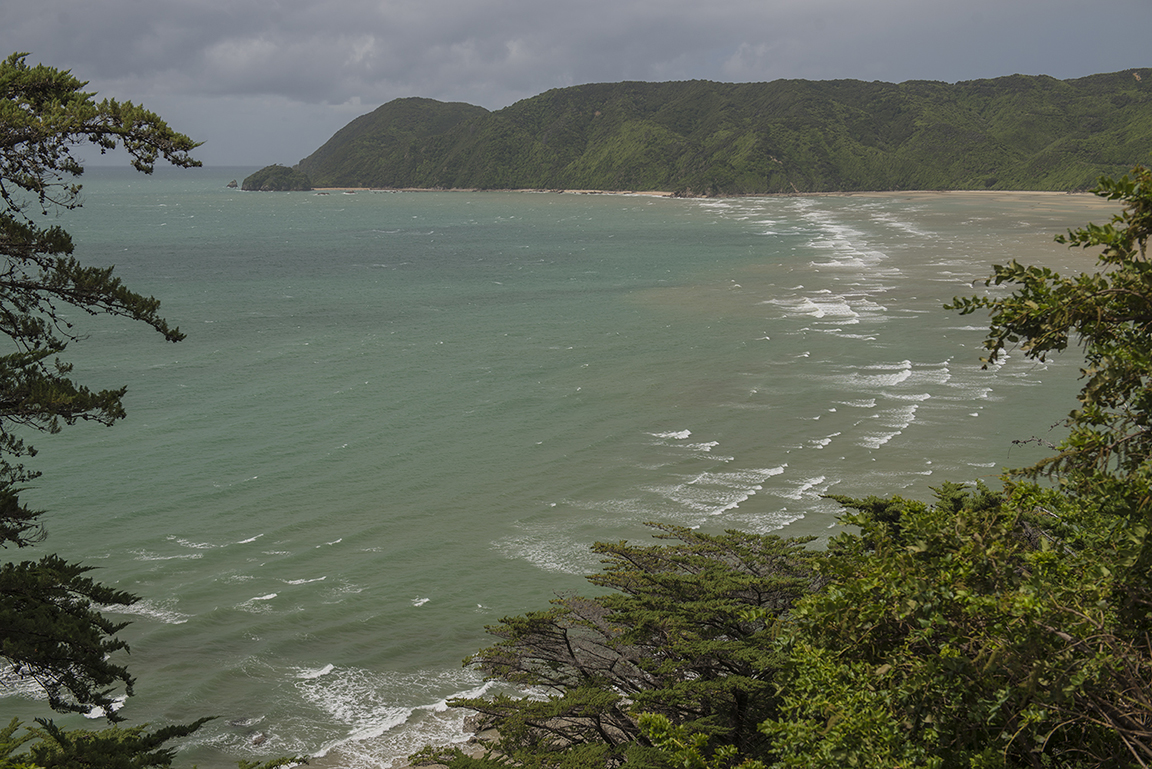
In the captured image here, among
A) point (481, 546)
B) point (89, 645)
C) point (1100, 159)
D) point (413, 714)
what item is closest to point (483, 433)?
point (481, 546)

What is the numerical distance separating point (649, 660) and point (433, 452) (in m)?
19.0

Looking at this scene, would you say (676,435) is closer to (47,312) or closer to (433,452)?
(433,452)

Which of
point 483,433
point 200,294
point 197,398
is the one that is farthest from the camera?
point 200,294

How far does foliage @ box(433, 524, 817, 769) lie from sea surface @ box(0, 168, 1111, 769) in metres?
3.75

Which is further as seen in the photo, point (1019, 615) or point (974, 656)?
point (974, 656)

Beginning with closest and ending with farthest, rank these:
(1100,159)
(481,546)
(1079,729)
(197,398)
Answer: (1079,729), (481,546), (197,398), (1100,159)

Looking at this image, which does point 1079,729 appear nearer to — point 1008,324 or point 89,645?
point 1008,324

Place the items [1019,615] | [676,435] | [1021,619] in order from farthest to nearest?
[676,435], [1021,619], [1019,615]

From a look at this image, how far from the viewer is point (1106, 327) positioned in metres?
7.15

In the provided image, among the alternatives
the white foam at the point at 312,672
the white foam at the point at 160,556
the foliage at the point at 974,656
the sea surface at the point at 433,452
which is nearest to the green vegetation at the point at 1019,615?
the foliage at the point at 974,656

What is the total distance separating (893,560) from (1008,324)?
7.59 ft

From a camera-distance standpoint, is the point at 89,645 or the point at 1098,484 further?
the point at 89,645

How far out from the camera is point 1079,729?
644 cm

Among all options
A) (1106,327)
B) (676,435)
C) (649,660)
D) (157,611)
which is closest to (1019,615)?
(1106,327)
